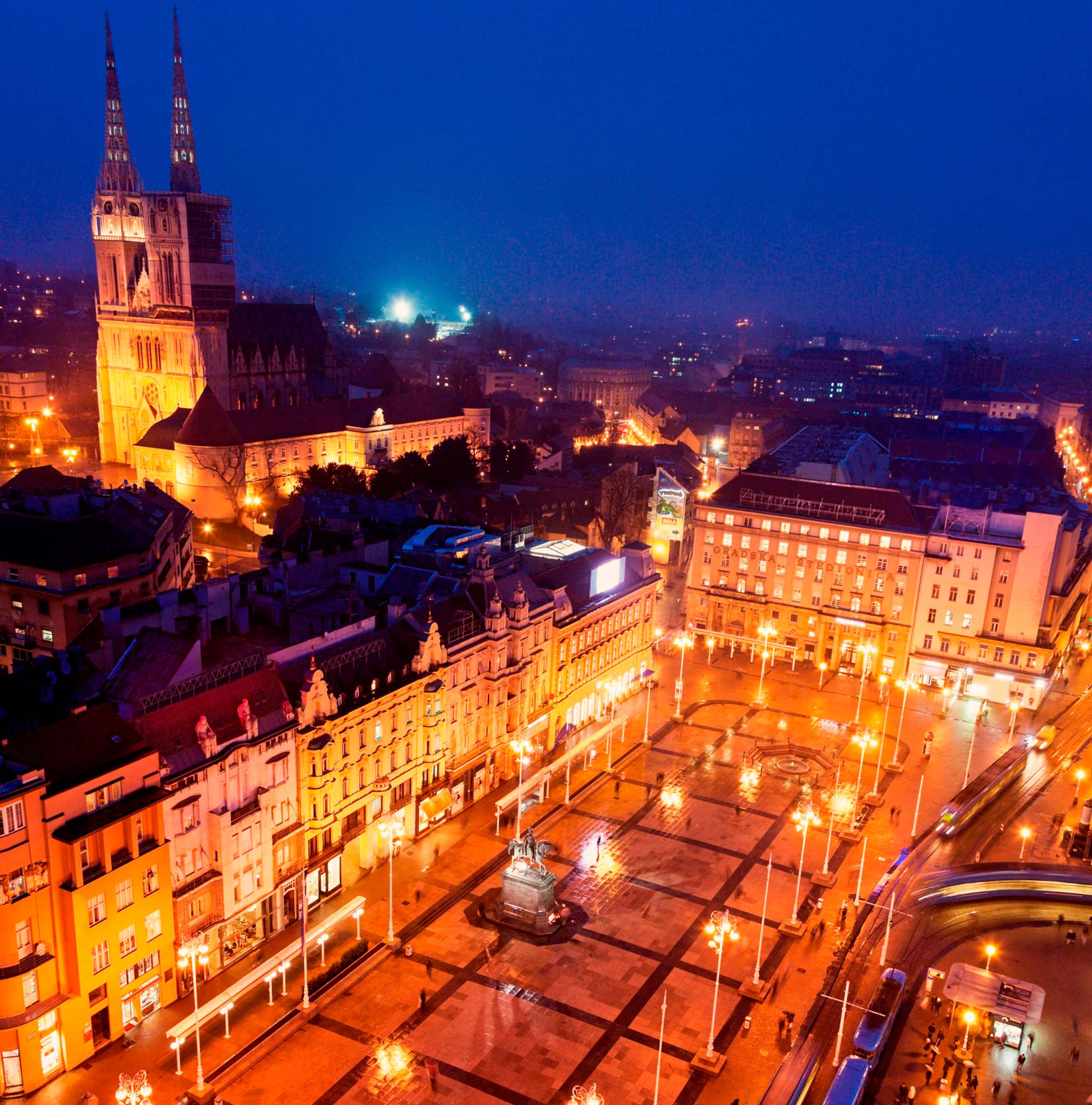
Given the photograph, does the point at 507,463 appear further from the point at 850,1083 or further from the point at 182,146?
the point at 850,1083

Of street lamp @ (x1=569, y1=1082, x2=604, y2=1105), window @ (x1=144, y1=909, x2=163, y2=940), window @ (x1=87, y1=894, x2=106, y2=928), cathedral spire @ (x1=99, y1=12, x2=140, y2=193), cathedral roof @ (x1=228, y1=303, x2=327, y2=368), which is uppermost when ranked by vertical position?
Result: cathedral spire @ (x1=99, y1=12, x2=140, y2=193)

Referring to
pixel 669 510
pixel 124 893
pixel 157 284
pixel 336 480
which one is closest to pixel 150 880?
pixel 124 893

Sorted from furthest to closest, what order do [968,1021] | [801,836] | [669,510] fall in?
[669,510] → [801,836] → [968,1021]

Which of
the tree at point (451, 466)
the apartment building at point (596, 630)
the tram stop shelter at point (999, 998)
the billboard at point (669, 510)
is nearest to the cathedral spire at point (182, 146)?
the tree at point (451, 466)

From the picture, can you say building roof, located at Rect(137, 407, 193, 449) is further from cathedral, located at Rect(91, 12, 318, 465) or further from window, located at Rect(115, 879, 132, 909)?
window, located at Rect(115, 879, 132, 909)

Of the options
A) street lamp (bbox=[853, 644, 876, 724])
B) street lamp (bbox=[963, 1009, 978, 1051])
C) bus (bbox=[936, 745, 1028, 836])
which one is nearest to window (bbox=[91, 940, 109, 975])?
street lamp (bbox=[963, 1009, 978, 1051])

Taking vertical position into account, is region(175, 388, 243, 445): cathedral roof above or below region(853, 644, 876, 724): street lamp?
above

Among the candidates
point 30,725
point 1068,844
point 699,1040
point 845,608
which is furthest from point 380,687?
point 845,608

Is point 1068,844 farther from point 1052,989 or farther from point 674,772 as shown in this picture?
point 674,772
